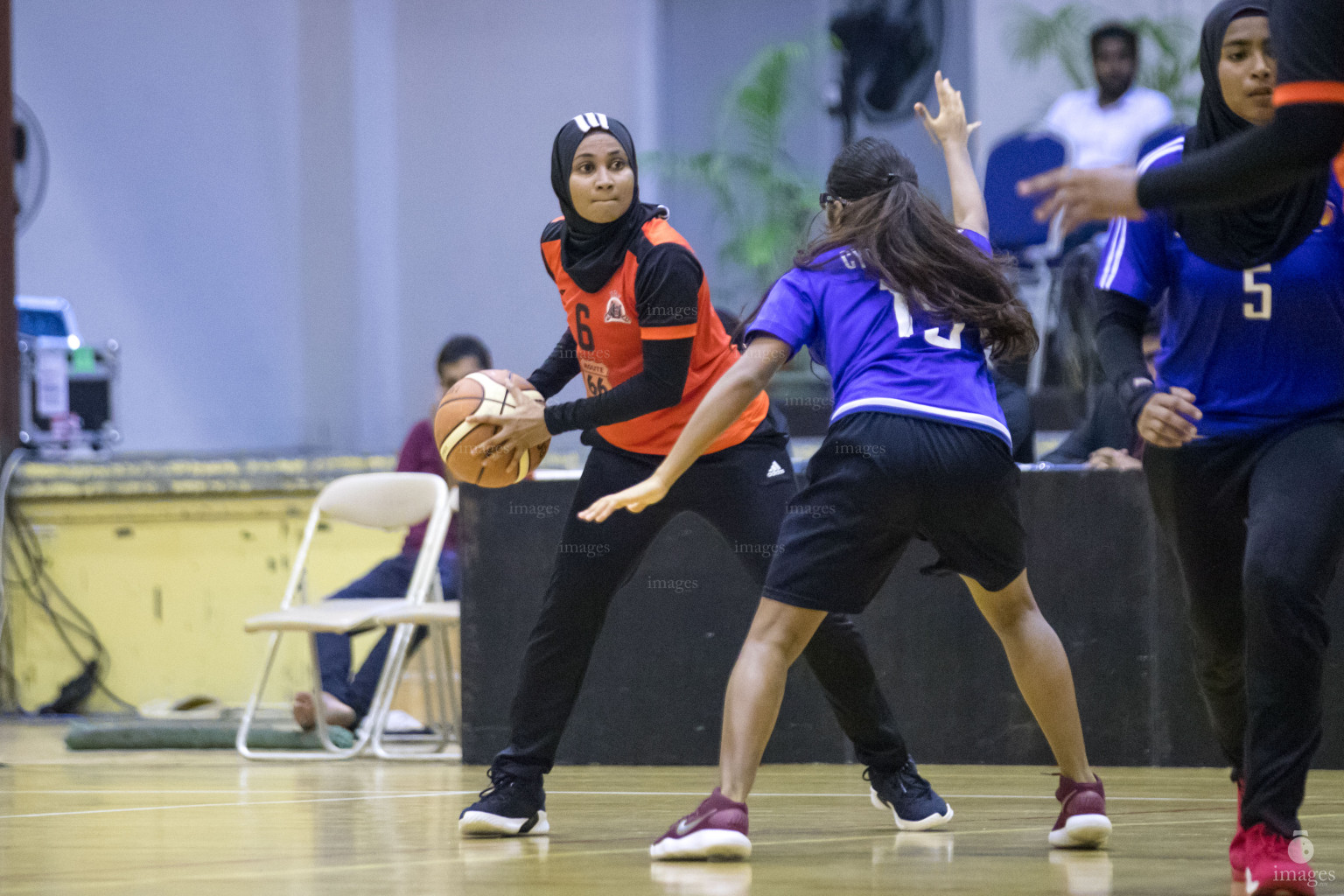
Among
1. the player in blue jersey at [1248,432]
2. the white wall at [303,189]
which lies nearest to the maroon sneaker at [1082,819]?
the player in blue jersey at [1248,432]

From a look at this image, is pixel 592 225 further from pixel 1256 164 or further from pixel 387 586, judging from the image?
pixel 387 586

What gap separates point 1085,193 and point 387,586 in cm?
506

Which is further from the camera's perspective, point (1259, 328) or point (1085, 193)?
point (1259, 328)

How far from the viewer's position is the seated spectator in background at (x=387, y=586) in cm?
664

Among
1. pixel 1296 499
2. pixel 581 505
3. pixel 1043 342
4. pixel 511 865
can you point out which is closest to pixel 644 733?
pixel 581 505

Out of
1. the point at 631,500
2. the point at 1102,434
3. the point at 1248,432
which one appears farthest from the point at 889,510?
the point at 1102,434

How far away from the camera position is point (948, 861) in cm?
324

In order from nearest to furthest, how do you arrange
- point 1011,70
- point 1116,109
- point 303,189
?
point 1116,109, point 1011,70, point 303,189

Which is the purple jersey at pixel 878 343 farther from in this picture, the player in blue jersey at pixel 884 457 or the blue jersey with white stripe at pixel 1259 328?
the blue jersey with white stripe at pixel 1259 328

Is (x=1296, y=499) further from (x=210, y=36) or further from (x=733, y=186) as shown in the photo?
(x=210, y=36)

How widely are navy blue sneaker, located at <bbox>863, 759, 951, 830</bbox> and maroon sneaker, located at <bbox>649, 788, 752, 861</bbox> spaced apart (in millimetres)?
712

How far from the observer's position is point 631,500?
3.16m

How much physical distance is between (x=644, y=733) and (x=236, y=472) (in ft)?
11.7

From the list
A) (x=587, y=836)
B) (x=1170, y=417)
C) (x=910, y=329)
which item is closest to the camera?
(x=1170, y=417)
